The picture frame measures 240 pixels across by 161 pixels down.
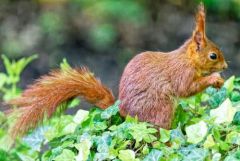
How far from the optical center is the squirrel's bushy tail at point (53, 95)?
7.63ft

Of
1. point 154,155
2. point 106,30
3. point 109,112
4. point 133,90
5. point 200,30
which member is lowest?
point 154,155

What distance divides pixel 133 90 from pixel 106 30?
2767mm

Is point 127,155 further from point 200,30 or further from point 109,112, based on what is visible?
→ point 200,30

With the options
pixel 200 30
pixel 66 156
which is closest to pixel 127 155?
pixel 66 156

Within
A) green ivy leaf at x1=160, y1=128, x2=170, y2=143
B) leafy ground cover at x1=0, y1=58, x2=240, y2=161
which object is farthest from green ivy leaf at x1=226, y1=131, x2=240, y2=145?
green ivy leaf at x1=160, y1=128, x2=170, y2=143

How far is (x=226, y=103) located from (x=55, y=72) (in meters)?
0.67

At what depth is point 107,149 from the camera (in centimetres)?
191

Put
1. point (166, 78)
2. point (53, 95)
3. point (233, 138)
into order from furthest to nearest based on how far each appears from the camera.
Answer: point (166, 78) → point (53, 95) → point (233, 138)

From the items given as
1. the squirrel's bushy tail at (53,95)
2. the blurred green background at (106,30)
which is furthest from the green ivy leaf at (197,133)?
the blurred green background at (106,30)

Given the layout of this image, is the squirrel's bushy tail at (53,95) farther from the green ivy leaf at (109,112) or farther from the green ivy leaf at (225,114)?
the green ivy leaf at (225,114)

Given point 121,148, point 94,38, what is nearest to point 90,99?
point 121,148

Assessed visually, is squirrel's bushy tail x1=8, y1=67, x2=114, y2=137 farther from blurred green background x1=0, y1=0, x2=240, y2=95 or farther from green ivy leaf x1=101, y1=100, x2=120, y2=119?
blurred green background x1=0, y1=0, x2=240, y2=95

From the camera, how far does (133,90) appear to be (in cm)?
237

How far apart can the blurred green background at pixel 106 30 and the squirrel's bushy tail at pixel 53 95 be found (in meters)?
2.43
